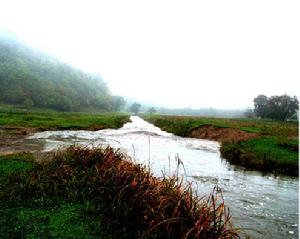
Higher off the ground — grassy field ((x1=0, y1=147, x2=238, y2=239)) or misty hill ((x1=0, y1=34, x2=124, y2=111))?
misty hill ((x1=0, y1=34, x2=124, y2=111))

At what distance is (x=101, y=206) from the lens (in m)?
10.0

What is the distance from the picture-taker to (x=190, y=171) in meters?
20.6

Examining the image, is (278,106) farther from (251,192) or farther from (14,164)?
(14,164)

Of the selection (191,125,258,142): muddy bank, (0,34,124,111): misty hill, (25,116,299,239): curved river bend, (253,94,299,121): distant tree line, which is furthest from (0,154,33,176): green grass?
(0,34,124,111): misty hill

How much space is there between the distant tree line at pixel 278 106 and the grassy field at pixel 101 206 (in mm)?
93565

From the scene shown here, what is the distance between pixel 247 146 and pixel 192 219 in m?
21.1

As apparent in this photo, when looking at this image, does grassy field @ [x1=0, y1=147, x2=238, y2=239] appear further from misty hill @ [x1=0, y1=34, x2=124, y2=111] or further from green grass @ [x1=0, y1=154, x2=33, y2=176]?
misty hill @ [x1=0, y1=34, x2=124, y2=111]

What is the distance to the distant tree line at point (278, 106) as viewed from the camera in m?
98.9

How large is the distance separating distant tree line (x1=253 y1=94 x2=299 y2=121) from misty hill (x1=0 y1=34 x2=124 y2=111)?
218 ft

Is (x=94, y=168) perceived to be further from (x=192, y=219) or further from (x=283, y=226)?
(x=283, y=226)

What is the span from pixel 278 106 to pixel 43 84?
83568 millimetres

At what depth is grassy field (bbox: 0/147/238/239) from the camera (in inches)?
330

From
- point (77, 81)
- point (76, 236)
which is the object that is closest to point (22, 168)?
point (76, 236)

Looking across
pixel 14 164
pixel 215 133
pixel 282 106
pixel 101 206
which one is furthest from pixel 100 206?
pixel 282 106
